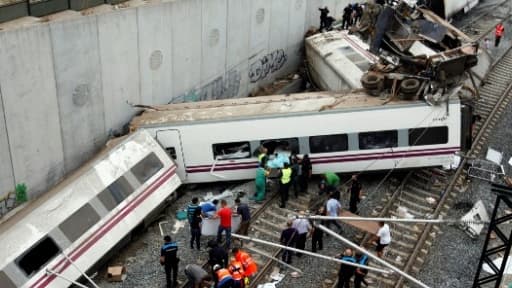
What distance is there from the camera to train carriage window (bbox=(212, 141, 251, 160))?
1746 cm

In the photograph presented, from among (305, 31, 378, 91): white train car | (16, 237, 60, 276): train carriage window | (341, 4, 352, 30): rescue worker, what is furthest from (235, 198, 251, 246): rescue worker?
(341, 4, 352, 30): rescue worker

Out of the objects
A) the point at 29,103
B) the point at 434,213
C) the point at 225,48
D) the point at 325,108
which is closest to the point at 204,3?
the point at 225,48

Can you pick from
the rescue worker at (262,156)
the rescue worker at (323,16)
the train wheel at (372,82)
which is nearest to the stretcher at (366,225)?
the rescue worker at (262,156)

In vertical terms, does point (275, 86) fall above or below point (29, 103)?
below

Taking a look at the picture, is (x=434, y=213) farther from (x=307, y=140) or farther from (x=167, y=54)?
(x=167, y=54)

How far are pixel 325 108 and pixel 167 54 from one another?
5.16m

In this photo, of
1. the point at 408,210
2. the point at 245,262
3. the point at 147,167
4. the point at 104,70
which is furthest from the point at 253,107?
the point at 245,262

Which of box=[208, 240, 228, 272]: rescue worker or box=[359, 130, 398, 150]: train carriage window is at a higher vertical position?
box=[359, 130, 398, 150]: train carriage window

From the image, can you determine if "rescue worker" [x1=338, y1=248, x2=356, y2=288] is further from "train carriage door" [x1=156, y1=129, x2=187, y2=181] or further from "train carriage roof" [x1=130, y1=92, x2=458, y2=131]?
"train carriage door" [x1=156, y1=129, x2=187, y2=181]

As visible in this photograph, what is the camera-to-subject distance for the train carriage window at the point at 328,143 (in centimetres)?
1766

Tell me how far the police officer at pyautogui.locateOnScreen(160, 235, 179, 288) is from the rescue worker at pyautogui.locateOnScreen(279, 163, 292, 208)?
4228 mm

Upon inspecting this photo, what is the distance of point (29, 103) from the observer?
47.0ft

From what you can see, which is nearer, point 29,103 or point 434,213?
point 29,103

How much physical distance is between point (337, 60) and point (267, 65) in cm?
316
